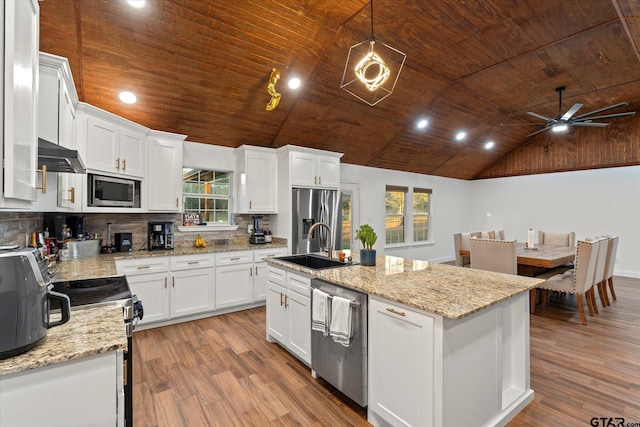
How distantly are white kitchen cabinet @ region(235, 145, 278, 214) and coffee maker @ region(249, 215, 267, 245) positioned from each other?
0.77 feet

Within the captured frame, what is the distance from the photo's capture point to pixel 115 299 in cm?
175

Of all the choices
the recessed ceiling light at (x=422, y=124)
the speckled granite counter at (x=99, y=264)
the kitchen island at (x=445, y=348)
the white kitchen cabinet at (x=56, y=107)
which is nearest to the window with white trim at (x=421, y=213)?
the recessed ceiling light at (x=422, y=124)

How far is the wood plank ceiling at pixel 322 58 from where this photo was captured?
2838 millimetres

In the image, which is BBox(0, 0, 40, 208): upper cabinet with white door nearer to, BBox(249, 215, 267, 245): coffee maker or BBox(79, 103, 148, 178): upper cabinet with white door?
BBox(79, 103, 148, 178): upper cabinet with white door

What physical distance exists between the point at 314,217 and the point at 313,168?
0.78 metres

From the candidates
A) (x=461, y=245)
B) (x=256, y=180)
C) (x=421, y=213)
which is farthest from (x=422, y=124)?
(x=256, y=180)

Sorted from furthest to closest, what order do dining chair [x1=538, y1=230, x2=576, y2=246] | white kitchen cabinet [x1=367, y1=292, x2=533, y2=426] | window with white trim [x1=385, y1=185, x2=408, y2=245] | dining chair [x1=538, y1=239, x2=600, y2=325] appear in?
window with white trim [x1=385, y1=185, x2=408, y2=245] → dining chair [x1=538, y1=230, x2=576, y2=246] → dining chair [x1=538, y1=239, x2=600, y2=325] → white kitchen cabinet [x1=367, y1=292, x2=533, y2=426]

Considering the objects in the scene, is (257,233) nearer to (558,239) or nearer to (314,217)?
(314,217)

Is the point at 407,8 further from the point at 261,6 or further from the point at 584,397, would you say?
the point at 584,397

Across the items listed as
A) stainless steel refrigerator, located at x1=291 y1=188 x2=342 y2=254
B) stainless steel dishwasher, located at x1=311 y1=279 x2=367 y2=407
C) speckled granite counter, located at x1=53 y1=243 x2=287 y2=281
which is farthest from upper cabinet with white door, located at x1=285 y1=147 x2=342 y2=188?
stainless steel dishwasher, located at x1=311 y1=279 x2=367 y2=407

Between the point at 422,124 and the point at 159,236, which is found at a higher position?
the point at 422,124

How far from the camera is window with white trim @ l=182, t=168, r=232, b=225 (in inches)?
174

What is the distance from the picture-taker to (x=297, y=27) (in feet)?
10.5

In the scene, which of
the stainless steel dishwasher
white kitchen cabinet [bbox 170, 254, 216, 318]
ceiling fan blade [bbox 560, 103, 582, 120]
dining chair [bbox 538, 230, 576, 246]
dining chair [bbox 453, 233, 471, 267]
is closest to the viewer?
the stainless steel dishwasher
